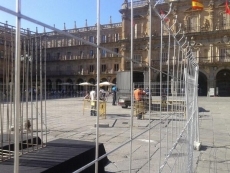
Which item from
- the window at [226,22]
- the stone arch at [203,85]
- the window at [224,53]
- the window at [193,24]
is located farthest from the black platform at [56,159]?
the window at [193,24]

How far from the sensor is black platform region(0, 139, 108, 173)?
219 cm

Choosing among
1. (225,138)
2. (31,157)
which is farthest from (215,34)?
(31,157)

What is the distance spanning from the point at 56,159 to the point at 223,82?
38134 mm

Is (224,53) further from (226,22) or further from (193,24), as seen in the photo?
(193,24)

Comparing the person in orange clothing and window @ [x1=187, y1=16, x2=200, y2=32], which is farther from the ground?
window @ [x1=187, y1=16, x2=200, y2=32]

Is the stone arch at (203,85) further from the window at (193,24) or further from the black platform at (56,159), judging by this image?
the black platform at (56,159)

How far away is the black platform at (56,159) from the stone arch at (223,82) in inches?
1414

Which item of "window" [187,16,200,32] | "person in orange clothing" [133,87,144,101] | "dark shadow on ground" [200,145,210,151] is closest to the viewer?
"dark shadow on ground" [200,145,210,151]

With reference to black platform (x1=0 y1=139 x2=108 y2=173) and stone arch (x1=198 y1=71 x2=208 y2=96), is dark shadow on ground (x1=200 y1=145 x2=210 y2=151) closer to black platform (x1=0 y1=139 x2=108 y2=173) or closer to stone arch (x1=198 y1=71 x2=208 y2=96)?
black platform (x1=0 y1=139 x2=108 y2=173)

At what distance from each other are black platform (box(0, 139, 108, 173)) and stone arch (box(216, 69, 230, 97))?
35906 mm

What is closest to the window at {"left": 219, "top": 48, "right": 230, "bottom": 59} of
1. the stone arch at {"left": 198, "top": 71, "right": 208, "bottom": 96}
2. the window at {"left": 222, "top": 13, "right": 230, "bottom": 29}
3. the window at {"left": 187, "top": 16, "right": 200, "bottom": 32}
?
the window at {"left": 222, "top": 13, "right": 230, "bottom": 29}

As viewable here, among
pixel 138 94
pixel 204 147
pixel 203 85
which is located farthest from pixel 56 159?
pixel 203 85

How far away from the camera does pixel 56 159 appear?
8.27 feet

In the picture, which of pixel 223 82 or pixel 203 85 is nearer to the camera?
pixel 223 82
